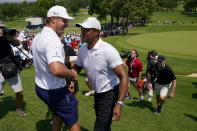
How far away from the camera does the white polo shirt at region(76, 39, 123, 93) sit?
3283mm

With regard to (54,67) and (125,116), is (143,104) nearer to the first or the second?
(125,116)

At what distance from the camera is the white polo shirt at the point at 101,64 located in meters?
3.28

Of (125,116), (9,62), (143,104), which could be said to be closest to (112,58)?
(9,62)

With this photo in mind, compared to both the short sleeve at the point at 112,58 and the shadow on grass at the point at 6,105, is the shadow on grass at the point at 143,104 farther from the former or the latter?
the short sleeve at the point at 112,58

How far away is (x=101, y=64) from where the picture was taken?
3.34m

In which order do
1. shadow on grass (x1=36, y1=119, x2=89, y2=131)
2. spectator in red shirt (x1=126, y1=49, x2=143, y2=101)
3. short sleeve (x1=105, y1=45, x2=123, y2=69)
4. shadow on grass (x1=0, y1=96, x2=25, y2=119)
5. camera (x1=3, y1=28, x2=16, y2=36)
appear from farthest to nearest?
spectator in red shirt (x1=126, y1=49, x2=143, y2=101) < shadow on grass (x1=0, y1=96, x2=25, y2=119) < shadow on grass (x1=36, y1=119, x2=89, y2=131) < camera (x1=3, y1=28, x2=16, y2=36) < short sleeve (x1=105, y1=45, x2=123, y2=69)

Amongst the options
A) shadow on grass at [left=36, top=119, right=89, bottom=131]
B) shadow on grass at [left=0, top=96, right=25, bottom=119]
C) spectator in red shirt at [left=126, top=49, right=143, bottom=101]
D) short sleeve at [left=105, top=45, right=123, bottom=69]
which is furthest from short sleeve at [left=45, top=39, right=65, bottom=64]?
spectator in red shirt at [left=126, top=49, right=143, bottom=101]

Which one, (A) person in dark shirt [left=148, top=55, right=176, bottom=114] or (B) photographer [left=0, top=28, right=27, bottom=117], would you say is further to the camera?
(A) person in dark shirt [left=148, top=55, right=176, bottom=114]

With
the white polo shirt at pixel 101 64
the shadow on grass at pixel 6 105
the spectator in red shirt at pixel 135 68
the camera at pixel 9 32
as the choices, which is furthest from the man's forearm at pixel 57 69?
the spectator in red shirt at pixel 135 68

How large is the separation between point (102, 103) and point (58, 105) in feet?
2.57

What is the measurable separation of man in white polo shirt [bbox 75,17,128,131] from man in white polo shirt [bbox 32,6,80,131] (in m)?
0.43

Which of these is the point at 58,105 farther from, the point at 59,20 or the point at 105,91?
the point at 59,20

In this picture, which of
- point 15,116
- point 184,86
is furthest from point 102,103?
point 184,86

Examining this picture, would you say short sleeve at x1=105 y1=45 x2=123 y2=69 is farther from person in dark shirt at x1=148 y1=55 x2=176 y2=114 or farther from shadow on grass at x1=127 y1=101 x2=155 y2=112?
shadow on grass at x1=127 y1=101 x2=155 y2=112
